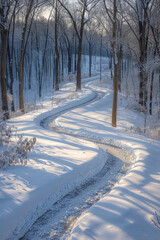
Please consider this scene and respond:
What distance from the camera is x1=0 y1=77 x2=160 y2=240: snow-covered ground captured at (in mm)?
4125

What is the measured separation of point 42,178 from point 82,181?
1224 mm

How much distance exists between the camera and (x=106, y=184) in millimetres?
6219

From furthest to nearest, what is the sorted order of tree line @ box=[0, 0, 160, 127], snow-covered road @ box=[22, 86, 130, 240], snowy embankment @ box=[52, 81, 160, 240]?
1. tree line @ box=[0, 0, 160, 127]
2. snow-covered road @ box=[22, 86, 130, 240]
3. snowy embankment @ box=[52, 81, 160, 240]

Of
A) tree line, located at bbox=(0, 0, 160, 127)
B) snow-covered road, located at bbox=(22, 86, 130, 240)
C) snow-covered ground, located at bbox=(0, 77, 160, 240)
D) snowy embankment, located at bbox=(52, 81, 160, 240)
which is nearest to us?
snowy embankment, located at bbox=(52, 81, 160, 240)

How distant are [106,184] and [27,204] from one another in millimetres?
2333

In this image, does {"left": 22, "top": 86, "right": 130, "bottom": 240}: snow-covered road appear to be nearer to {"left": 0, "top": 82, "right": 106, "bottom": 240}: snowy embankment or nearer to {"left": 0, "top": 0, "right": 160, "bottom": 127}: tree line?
{"left": 0, "top": 82, "right": 106, "bottom": 240}: snowy embankment

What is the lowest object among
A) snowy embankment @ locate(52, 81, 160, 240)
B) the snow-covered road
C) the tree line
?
the snow-covered road

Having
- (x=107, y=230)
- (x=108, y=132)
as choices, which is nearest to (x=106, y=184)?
(x=107, y=230)

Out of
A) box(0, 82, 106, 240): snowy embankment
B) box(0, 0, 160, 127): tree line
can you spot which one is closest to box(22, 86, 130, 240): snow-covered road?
box(0, 82, 106, 240): snowy embankment

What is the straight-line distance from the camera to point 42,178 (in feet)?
18.7

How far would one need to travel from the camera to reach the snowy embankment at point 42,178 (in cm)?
437

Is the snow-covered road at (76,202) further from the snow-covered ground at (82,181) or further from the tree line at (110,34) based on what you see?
the tree line at (110,34)

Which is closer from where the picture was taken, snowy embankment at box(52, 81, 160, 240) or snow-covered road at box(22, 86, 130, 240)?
snowy embankment at box(52, 81, 160, 240)

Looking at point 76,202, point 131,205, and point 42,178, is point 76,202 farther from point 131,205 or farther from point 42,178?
point 131,205
